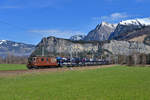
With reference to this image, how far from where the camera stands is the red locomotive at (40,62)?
64062mm

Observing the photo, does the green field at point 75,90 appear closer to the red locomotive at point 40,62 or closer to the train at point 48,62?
the red locomotive at point 40,62

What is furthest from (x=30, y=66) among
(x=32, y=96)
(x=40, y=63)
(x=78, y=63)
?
(x=32, y=96)

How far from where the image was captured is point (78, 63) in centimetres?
Answer: 8900

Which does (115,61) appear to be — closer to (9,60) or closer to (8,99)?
(9,60)

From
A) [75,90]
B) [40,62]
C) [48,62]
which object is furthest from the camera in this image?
[48,62]

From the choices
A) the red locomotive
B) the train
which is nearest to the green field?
the red locomotive

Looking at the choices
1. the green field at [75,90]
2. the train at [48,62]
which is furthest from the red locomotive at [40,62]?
the green field at [75,90]

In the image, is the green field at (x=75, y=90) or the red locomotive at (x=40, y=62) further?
the red locomotive at (x=40, y=62)

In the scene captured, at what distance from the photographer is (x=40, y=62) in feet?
215

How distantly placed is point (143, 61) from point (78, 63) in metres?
50.2

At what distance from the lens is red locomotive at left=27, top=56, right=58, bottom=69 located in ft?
210

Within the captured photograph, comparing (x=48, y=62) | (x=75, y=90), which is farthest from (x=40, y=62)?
(x=75, y=90)

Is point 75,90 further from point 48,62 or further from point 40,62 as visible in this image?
point 48,62

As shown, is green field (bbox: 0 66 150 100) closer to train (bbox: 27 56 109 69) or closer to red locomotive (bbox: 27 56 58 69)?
red locomotive (bbox: 27 56 58 69)
